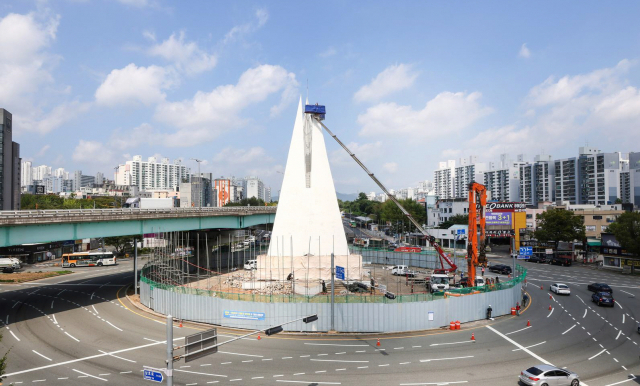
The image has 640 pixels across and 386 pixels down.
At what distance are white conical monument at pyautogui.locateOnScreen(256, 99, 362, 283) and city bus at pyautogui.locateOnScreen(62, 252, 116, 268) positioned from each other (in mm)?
43310

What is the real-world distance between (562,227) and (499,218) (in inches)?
442

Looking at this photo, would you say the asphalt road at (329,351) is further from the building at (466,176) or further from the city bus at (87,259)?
the building at (466,176)

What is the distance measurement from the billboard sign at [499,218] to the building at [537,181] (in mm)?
74791

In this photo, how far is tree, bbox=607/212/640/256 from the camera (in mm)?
57188

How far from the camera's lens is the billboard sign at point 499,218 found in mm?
80562

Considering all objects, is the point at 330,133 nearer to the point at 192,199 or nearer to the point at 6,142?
the point at 6,142

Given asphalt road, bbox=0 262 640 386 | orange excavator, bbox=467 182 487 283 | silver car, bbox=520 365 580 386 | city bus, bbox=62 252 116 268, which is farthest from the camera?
city bus, bbox=62 252 116 268

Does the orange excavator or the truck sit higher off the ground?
the orange excavator

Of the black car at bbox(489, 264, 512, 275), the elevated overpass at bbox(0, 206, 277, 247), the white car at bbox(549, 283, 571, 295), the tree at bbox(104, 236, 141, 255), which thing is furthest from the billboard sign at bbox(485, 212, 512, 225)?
the tree at bbox(104, 236, 141, 255)

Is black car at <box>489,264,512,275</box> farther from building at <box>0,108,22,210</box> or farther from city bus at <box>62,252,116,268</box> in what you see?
building at <box>0,108,22,210</box>

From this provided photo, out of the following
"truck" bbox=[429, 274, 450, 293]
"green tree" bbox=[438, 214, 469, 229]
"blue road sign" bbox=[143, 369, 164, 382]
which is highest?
"green tree" bbox=[438, 214, 469, 229]

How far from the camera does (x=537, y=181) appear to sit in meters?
152

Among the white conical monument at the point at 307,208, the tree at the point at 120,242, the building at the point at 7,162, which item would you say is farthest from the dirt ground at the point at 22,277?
the building at the point at 7,162

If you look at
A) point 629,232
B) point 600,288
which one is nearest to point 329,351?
point 600,288
